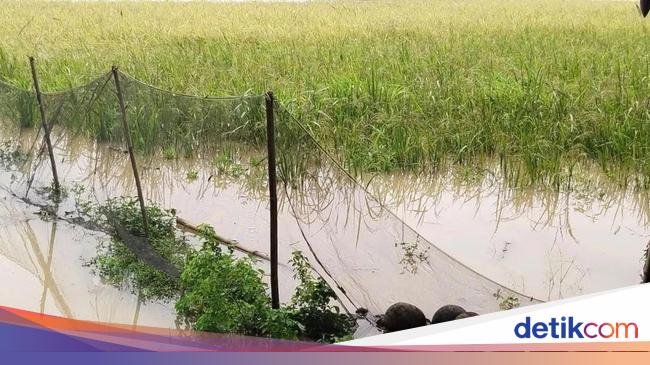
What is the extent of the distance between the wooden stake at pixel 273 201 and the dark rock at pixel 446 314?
624 millimetres

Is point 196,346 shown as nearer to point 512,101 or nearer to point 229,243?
point 229,243

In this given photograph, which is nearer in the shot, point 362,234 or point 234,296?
point 234,296

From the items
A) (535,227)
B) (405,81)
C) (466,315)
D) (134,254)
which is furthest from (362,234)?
(405,81)

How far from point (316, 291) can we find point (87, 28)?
865 cm

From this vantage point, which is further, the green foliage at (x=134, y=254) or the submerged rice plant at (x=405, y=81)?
the submerged rice plant at (x=405, y=81)

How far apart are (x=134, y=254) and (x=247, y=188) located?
705mm

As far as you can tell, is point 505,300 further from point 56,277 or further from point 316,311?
point 56,277

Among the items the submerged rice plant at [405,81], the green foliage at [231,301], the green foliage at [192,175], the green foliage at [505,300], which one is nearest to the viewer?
the green foliage at [231,301]

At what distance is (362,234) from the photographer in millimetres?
3352

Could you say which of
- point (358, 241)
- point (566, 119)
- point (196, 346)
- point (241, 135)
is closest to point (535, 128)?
point (566, 119)

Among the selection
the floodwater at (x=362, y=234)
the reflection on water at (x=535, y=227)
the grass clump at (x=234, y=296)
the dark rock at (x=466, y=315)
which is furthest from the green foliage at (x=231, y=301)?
the reflection on water at (x=535, y=227)

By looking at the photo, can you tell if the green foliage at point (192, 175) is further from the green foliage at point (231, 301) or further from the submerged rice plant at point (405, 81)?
the green foliage at point (231, 301)

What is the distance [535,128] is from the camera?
5.46 meters

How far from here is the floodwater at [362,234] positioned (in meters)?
3.32
